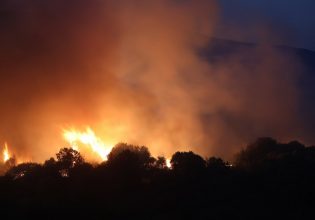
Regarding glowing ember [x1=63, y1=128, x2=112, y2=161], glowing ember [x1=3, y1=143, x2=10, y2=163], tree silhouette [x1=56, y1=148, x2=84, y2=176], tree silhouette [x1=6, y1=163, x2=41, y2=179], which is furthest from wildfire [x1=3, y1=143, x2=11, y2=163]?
tree silhouette [x1=56, y1=148, x2=84, y2=176]

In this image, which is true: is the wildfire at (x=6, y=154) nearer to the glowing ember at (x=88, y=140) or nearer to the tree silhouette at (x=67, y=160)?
the glowing ember at (x=88, y=140)

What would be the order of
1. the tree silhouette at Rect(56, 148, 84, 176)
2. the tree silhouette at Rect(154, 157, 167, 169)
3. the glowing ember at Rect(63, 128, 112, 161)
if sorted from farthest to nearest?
the glowing ember at Rect(63, 128, 112, 161) → the tree silhouette at Rect(154, 157, 167, 169) → the tree silhouette at Rect(56, 148, 84, 176)

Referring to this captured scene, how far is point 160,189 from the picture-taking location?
144 ft

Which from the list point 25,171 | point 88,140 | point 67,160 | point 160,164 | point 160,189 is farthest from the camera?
point 88,140

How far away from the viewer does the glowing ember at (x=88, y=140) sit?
206 ft

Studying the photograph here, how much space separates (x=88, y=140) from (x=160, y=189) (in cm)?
2099

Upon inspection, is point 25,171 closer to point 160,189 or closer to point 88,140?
point 160,189

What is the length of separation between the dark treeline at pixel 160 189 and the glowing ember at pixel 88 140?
11385 mm

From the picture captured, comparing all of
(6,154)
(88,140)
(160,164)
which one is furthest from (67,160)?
(6,154)

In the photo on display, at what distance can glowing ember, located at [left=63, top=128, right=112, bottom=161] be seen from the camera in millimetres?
62656

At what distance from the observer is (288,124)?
101 meters

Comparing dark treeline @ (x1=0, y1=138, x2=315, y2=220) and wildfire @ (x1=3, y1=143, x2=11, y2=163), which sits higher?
wildfire @ (x1=3, y1=143, x2=11, y2=163)

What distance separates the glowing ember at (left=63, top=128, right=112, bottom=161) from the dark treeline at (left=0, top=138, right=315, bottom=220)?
1138cm

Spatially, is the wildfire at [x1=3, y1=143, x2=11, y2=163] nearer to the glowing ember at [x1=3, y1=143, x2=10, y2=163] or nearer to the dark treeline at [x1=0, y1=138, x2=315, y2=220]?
the glowing ember at [x1=3, y1=143, x2=10, y2=163]
